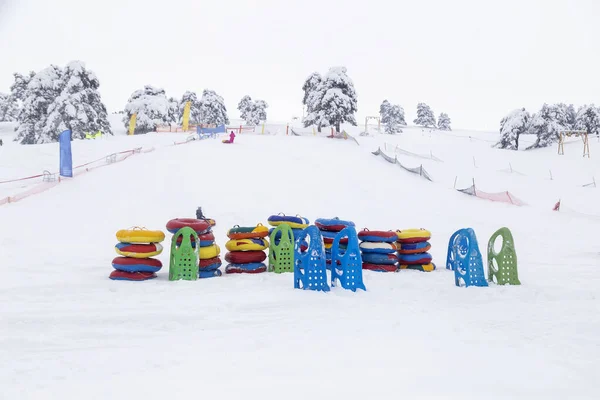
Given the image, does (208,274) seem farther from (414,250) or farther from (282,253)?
(414,250)

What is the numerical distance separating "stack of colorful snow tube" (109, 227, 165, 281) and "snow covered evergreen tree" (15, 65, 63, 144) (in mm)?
40455

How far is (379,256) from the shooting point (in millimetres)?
9328

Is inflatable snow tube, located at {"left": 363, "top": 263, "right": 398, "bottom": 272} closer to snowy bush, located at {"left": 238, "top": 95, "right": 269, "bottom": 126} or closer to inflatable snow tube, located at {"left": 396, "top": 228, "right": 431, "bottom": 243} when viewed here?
inflatable snow tube, located at {"left": 396, "top": 228, "right": 431, "bottom": 243}

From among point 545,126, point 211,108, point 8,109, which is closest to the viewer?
point 545,126

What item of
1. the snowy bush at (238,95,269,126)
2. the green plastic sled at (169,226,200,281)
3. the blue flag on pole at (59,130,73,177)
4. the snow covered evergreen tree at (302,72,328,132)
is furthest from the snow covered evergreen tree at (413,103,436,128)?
the green plastic sled at (169,226,200,281)

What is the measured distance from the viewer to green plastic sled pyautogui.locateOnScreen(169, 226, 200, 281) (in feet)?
26.9

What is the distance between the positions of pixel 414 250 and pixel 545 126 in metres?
44.1

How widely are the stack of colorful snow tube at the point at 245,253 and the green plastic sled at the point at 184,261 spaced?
0.94 meters

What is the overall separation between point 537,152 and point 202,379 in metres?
47.2

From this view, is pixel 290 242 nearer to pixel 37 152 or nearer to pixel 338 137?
pixel 37 152

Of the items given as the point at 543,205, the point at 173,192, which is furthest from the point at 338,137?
the point at 173,192

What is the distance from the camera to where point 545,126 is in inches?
1813

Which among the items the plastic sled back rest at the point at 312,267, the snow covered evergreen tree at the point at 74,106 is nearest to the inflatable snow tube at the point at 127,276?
the plastic sled back rest at the point at 312,267

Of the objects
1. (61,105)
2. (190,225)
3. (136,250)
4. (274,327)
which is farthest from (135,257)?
(61,105)
